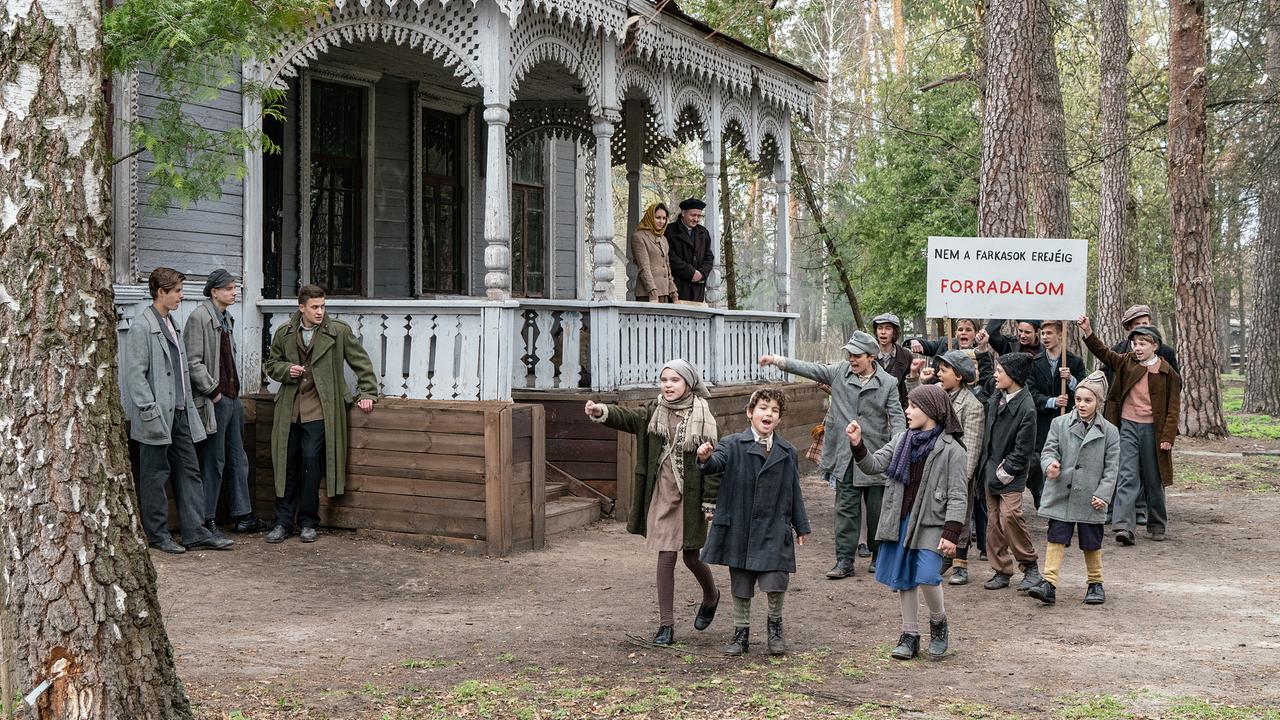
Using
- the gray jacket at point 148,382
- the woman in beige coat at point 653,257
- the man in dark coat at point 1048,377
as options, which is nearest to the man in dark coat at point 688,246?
the woman in beige coat at point 653,257

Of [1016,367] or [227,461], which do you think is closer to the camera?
[1016,367]

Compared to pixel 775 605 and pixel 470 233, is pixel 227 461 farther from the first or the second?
pixel 470 233

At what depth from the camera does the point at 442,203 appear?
15.6 m

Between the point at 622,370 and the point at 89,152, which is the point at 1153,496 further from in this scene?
the point at 89,152

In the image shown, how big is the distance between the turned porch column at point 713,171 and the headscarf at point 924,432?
7.88 metres

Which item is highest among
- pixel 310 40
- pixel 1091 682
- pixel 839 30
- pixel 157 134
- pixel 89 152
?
pixel 839 30

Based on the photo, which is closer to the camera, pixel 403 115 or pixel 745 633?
pixel 745 633

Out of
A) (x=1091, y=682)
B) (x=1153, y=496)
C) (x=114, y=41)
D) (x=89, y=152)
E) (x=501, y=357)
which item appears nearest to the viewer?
(x=89, y=152)

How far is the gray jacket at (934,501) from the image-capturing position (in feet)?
22.6

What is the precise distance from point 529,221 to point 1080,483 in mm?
10611

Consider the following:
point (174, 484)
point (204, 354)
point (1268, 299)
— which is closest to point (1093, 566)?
point (204, 354)

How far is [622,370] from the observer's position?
1188 cm

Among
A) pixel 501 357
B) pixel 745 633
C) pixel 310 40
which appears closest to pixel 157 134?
pixel 310 40

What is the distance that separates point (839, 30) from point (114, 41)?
44735 millimetres
